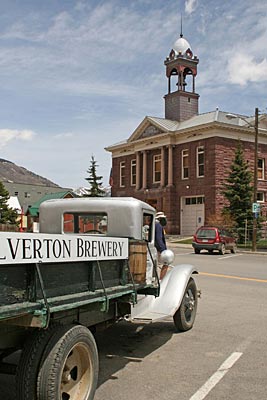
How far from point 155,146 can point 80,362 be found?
140 feet

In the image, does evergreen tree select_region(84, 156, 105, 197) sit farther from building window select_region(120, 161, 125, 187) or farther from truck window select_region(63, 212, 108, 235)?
truck window select_region(63, 212, 108, 235)

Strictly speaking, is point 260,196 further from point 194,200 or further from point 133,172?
point 133,172

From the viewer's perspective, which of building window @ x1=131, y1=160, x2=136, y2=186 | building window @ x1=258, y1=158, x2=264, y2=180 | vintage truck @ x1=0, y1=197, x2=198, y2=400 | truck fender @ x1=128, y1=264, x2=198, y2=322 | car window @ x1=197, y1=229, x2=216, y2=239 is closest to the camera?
vintage truck @ x1=0, y1=197, x2=198, y2=400

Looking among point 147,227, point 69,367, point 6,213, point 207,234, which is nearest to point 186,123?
point 207,234

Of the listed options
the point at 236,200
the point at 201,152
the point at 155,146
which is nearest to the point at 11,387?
the point at 236,200

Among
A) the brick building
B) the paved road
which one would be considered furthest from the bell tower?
the paved road

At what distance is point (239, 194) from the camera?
3653 centimetres

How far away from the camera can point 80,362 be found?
170 inches

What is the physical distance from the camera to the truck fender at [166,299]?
6207 millimetres

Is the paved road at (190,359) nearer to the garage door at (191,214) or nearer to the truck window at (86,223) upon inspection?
the truck window at (86,223)

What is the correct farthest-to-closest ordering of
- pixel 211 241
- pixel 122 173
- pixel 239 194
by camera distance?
1. pixel 122 173
2. pixel 239 194
3. pixel 211 241

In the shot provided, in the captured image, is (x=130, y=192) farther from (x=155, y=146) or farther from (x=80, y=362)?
(x=80, y=362)

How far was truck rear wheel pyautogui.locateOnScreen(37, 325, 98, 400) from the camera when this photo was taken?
148 inches

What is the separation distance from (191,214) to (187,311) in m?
36.3
